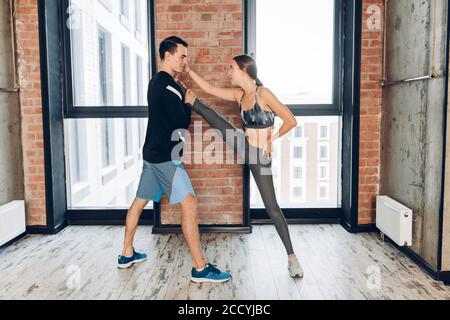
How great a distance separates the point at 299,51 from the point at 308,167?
1.12 metres

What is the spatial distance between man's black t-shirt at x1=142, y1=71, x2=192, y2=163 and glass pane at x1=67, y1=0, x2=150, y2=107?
1.39m

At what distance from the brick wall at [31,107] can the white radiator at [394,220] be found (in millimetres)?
2977

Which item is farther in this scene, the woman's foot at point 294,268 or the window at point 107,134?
the window at point 107,134

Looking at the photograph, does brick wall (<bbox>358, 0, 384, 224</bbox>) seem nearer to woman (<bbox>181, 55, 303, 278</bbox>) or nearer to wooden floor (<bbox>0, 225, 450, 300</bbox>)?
wooden floor (<bbox>0, 225, 450, 300</bbox>)

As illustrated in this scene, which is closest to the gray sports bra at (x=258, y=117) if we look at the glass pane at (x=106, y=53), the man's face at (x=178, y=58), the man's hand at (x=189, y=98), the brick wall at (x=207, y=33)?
the man's hand at (x=189, y=98)

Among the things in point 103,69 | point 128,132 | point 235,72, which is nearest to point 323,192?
point 235,72

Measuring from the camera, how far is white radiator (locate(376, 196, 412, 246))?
3125 mm

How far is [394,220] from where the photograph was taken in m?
3.27

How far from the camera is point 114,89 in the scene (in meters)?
4.09

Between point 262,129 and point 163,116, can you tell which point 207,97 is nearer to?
point 262,129

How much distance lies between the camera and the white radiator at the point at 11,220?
3377 millimetres

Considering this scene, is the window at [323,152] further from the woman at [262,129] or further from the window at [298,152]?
the woman at [262,129]
